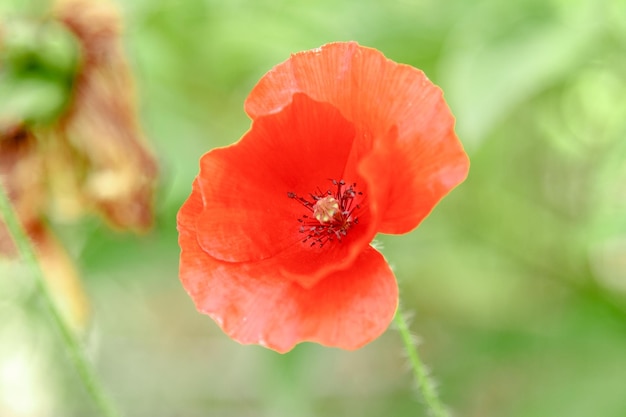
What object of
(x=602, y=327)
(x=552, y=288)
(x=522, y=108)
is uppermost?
(x=522, y=108)

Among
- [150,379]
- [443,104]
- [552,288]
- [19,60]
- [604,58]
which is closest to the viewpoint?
[443,104]

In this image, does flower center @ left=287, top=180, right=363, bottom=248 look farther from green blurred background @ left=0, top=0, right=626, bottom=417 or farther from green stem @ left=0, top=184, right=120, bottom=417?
green blurred background @ left=0, top=0, right=626, bottom=417

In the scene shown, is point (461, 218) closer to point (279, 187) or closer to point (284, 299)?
point (279, 187)

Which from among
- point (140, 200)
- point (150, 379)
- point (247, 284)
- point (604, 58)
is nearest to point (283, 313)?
point (247, 284)

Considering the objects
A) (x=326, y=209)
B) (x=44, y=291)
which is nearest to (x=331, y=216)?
(x=326, y=209)

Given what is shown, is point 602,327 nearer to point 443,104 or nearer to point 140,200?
Result: point 140,200
